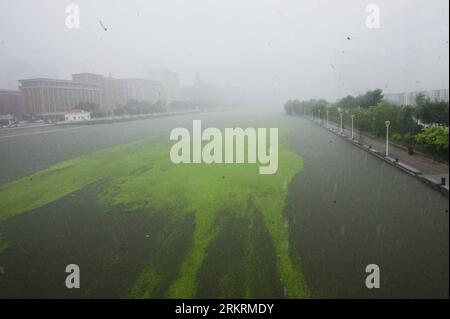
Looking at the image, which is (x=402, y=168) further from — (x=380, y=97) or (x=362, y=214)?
(x=380, y=97)

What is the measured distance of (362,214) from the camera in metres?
5.74

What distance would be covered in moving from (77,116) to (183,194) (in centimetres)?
3788

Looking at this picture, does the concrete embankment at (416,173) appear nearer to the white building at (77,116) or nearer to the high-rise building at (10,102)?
the white building at (77,116)

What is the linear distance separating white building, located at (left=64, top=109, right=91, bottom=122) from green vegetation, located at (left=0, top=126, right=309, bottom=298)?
30.6m

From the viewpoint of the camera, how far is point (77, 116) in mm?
41094

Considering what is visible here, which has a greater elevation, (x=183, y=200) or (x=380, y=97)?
(x=380, y=97)

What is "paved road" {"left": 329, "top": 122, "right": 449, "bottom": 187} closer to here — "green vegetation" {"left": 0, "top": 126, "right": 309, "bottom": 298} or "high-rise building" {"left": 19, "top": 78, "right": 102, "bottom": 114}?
"green vegetation" {"left": 0, "top": 126, "right": 309, "bottom": 298}

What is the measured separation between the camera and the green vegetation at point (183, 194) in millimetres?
3861

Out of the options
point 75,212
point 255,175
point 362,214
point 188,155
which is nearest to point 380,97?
point 188,155

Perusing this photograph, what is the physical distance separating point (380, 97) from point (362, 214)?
21691mm

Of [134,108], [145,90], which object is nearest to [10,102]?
[134,108]

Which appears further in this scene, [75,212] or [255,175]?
[255,175]

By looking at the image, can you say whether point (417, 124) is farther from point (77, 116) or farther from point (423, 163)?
point (77, 116)

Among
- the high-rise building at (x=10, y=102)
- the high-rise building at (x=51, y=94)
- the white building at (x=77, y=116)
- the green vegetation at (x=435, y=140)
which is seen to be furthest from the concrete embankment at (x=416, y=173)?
the high-rise building at (x=10, y=102)
